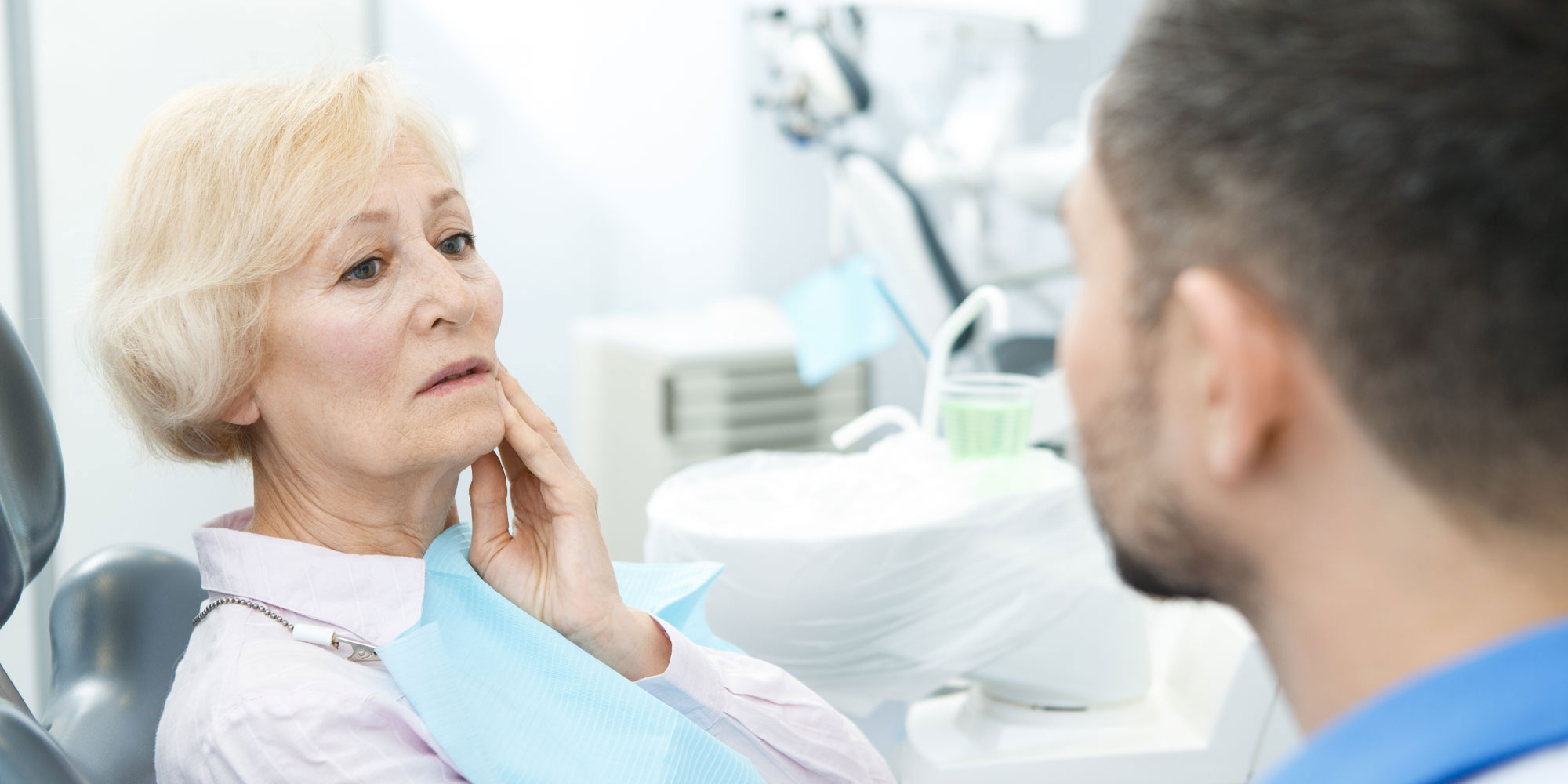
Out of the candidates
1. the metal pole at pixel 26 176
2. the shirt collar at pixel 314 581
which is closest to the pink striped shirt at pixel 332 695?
the shirt collar at pixel 314 581

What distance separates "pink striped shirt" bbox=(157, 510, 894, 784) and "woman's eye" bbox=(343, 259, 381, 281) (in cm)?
22

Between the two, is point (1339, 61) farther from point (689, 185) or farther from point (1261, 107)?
point (689, 185)

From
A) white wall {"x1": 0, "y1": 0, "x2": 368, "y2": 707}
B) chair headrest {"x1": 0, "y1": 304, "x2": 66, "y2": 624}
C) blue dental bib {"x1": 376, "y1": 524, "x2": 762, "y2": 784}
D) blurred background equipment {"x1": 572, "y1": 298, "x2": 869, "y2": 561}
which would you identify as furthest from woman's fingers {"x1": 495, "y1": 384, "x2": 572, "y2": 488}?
blurred background equipment {"x1": 572, "y1": 298, "x2": 869, "y2": 561}

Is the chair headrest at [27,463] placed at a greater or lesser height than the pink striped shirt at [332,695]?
greater

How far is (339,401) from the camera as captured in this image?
0.95 metres

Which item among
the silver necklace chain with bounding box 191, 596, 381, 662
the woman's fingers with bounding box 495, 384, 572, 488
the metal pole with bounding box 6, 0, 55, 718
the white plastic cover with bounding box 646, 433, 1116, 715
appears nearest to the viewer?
the silver necklace chain with bounding box 191, 596, 381, 662

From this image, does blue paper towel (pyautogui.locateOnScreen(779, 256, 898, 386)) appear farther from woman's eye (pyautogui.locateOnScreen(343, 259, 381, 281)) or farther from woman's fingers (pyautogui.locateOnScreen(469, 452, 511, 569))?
woman's eye (pyautogui.locateOnScreen(343, 259, 381, 281))

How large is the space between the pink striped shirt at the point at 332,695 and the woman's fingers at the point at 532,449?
0.12m

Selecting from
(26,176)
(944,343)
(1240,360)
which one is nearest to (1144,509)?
(1240,360)

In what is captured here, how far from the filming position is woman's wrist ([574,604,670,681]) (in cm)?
99

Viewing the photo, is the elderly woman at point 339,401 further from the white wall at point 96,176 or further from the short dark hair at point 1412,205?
the white wall at point 96,176

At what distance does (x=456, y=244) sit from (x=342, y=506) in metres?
0.25

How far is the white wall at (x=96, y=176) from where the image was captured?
1951 mm

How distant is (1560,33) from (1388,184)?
0.08m
